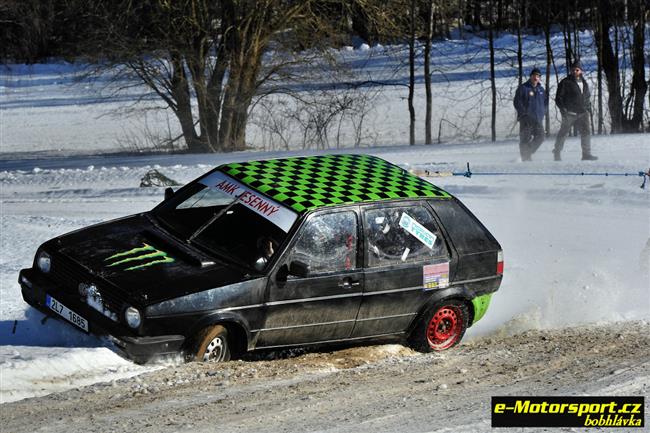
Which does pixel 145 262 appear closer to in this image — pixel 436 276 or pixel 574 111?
pixel 436 276

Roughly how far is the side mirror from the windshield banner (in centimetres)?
36

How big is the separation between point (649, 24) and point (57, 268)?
26108 mm

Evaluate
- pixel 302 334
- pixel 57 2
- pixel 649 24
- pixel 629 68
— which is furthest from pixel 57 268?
pixel 649 24

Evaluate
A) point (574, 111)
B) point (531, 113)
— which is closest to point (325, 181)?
point (531, 113)

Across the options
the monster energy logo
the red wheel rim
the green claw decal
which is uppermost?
the monster energy logo

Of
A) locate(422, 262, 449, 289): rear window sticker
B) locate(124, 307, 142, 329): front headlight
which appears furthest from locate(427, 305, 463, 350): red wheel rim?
locate(124, 307, 142, 329): front headlight

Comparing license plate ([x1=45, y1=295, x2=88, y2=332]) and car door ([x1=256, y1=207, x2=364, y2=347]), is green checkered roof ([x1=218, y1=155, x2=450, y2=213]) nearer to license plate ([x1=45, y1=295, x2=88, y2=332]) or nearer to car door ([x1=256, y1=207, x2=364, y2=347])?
car door ([x1=256, y1=207, x2=364, y2=347])

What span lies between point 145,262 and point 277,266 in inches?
41.0

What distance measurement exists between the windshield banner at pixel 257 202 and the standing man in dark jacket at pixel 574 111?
11049 mm

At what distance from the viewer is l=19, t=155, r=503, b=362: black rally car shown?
25.0ft

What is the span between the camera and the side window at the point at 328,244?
27.0 ft

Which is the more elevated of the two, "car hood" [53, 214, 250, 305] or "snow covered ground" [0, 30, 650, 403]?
"car hood" [53, 214, 250, 305]

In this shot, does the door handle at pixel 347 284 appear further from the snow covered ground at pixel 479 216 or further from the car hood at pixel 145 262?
the snow covered ground at pixel 479 216

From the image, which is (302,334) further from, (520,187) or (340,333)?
(520,187)
